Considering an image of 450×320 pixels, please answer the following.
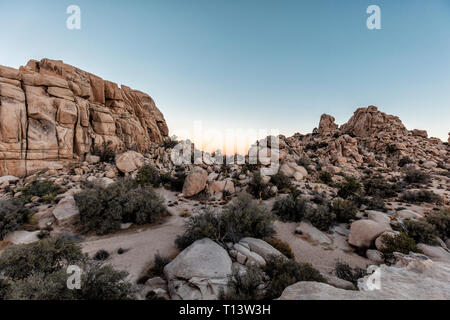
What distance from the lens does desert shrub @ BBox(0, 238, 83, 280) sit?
3.99 m

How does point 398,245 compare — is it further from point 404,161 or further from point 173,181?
point 404,161

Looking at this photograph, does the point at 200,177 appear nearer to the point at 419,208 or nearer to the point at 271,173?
the point at 271,173

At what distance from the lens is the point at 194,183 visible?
45.1 feet

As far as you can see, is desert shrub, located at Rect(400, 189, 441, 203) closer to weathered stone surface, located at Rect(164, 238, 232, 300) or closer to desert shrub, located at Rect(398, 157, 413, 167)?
desert shrub, located at Rect(398, 157, 413, 167)

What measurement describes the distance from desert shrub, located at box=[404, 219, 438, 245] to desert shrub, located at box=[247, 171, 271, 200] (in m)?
7.65

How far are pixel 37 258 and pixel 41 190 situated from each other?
10092 millimetres

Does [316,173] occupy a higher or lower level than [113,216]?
higher

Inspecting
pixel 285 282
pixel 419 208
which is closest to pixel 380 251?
pixel 285 282

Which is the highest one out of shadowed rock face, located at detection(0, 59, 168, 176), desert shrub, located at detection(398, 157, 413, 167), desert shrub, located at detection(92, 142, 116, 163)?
shadowed rock face, located at detection(0, 59, 168, 176)

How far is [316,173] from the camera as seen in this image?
58.9ft

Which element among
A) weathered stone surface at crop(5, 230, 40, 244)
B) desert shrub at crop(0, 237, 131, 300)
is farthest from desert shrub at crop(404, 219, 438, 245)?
weathered stone surface at crop(5, 230, 40, 244)

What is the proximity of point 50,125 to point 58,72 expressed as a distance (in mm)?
7125

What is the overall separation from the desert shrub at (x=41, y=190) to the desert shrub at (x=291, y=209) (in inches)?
581

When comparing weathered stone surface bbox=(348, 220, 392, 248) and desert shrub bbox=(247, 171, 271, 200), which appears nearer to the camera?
weathered stone surface bbox=(348, 220, 392, 248)
